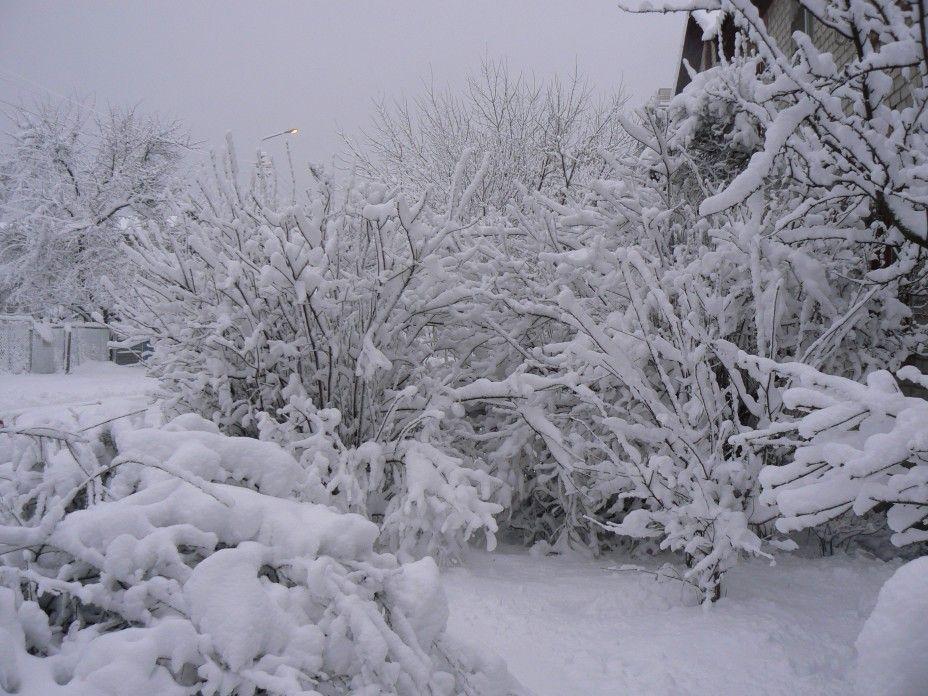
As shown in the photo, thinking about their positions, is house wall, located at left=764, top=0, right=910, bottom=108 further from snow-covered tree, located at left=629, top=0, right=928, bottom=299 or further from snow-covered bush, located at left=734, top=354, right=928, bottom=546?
snow-covered bush, located at left=734, top=354, right=928, bottom=546

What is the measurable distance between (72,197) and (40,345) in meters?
8.30

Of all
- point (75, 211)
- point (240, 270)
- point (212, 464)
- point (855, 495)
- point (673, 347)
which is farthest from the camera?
point (75, 211)

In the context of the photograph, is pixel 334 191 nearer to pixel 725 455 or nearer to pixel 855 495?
pixel 725 455

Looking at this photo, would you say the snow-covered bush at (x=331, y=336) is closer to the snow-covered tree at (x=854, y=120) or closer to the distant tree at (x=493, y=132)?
the snow-covered tree at (x=854, y=120)

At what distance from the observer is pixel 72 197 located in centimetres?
2495

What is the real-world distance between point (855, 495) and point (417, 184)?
16436 millimetres

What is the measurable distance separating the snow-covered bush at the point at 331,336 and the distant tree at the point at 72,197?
20464 mm

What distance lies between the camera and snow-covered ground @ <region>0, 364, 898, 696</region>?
105 inches

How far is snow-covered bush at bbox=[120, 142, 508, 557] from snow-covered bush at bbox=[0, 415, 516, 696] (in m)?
2.08

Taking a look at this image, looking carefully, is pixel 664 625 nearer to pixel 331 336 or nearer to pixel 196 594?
pixel 196 594

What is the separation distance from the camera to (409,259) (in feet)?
14.8

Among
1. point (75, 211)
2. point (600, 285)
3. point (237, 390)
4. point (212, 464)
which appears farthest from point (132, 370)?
point (212, 464)

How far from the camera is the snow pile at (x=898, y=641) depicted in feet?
4.83

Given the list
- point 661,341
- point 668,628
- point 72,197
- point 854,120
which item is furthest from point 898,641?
point 72,197
